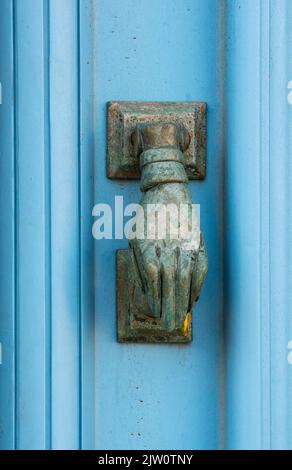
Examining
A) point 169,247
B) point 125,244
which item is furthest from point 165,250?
point 125,244

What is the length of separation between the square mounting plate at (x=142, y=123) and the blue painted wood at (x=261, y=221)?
39 mm

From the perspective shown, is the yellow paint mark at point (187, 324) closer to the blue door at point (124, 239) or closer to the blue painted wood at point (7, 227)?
the blue door at point (124, 239)

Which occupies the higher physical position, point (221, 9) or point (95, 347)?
point (221, 9)

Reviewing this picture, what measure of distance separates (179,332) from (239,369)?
0.07 metres

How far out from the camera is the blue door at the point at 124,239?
71 centimetres

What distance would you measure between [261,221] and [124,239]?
0.14 m

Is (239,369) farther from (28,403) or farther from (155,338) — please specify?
(28,403)

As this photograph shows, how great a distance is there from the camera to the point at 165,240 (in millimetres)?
658

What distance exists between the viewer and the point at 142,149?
72cm

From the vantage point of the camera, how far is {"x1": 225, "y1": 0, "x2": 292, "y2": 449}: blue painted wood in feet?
2.32
